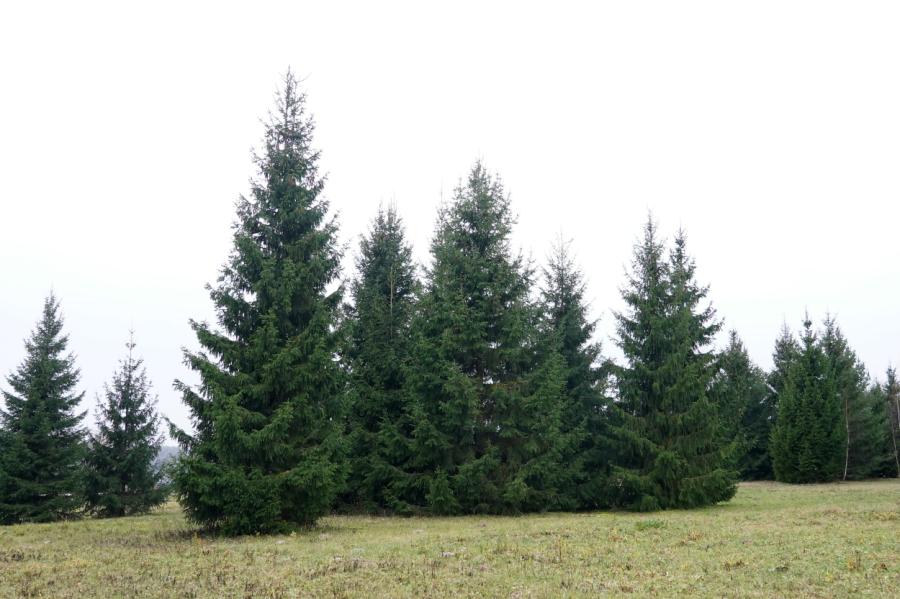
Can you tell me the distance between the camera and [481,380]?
2486cm

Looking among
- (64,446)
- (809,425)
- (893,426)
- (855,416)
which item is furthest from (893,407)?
(64,446)

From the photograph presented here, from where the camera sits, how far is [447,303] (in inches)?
960

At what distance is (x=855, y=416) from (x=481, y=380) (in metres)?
33.6

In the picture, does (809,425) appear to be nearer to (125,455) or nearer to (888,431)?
(888,431)

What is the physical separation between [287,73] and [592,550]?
17.6 m

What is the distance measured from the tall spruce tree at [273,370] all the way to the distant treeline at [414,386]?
2.4 inches

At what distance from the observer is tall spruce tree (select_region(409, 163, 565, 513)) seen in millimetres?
23031

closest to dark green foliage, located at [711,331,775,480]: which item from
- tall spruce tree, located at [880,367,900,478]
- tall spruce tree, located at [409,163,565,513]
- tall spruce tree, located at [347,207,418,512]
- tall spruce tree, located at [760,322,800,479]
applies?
tall spruce tree, located at [760,322,800,479]

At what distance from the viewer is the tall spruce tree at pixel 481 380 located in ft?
75.6

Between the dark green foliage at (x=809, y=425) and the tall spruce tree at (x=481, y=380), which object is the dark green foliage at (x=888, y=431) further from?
the tall spruce tree at (x=481, y=380)

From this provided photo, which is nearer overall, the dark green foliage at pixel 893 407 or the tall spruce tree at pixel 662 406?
the tall spruce tree at pixel 662 406

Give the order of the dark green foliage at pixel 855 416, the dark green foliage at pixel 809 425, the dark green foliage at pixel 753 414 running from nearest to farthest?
the dark green foliage at pixel 809 425, the dark green foliage at pixel 855 416, the dark green foliage at pixel 753 414

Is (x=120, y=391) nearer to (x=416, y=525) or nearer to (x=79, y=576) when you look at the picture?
(x=416, y=525)

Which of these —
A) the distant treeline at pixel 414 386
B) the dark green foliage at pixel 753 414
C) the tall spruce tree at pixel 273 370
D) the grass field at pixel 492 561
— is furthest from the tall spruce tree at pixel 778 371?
the tall spruce tree at pixel 273 370
